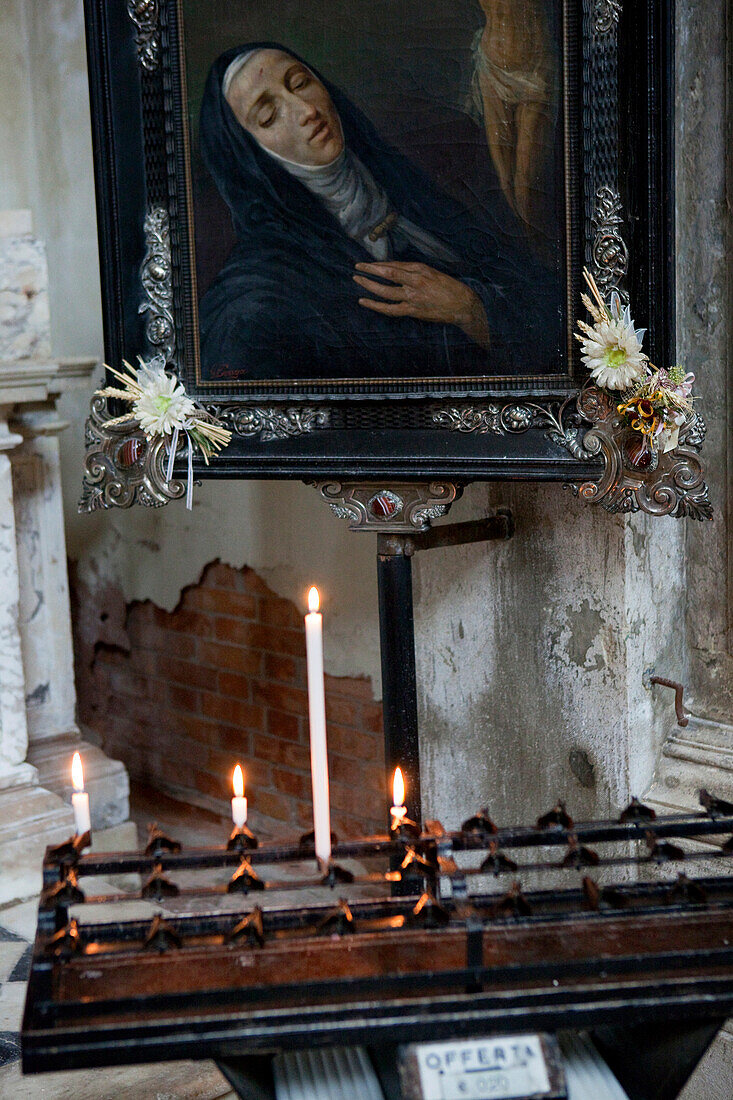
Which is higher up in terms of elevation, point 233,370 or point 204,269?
point 204,269

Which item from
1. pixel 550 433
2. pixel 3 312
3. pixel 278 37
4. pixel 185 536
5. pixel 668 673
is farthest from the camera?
pixel 185 536

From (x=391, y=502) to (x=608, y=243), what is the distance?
59cm

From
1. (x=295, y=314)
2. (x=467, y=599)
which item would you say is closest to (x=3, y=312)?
(x=295, y=314)

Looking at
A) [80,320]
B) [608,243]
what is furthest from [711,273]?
[80,320]

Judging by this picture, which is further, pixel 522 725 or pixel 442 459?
pixel 522 725

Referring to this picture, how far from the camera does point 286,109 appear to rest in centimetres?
219

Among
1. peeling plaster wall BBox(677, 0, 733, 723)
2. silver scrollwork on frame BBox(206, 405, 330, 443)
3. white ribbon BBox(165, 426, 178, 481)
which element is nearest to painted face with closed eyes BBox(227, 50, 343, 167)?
silver scrollwork on frame BBox(206, 405, 330, 443)

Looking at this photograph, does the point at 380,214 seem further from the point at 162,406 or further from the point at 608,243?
the point at 162,406

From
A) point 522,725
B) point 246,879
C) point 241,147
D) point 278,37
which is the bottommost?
point 522,725

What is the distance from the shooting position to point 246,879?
1.28 metres

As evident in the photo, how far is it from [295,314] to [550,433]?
0.55 m

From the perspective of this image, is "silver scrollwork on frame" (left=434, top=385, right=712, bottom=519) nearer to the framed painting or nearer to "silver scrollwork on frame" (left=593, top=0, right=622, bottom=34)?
→ the framed painting

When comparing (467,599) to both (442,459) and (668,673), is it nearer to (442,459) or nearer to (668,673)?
(668,673)

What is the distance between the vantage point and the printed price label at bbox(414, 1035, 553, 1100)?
3.67 feet
